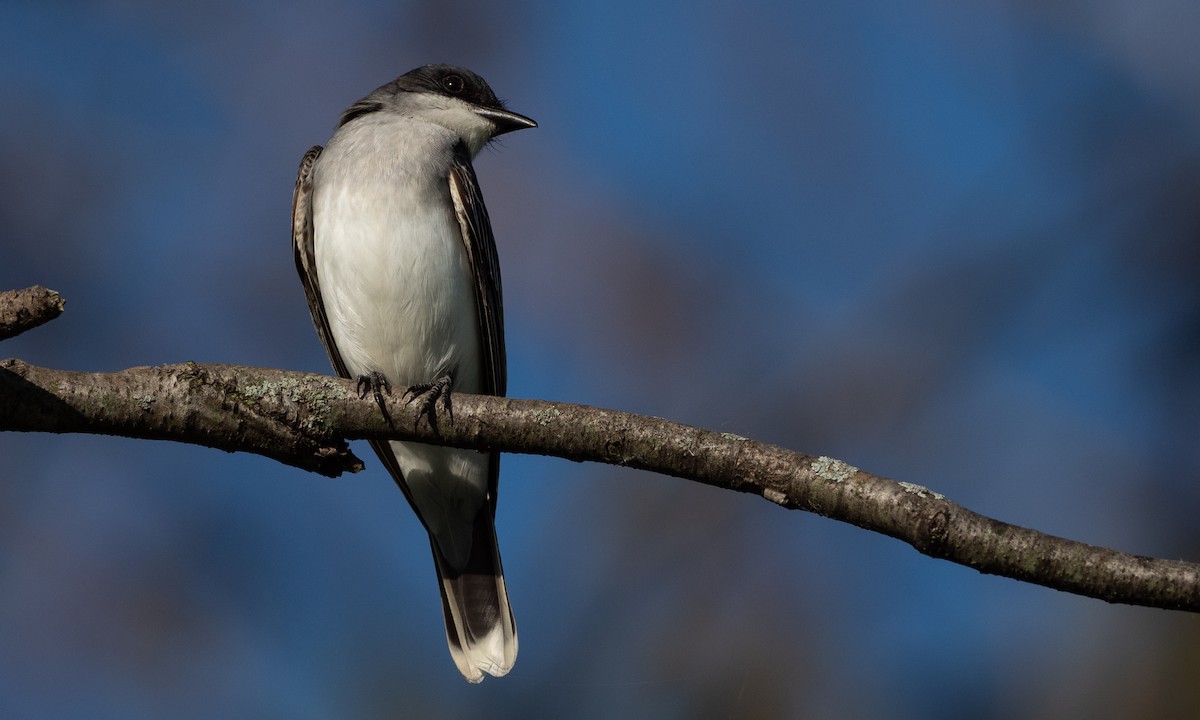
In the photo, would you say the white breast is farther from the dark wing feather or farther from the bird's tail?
the bird's tail

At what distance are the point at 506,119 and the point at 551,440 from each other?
12.7 feet

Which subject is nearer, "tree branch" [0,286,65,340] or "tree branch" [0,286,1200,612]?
"tree branch" [0,286,1200,612]

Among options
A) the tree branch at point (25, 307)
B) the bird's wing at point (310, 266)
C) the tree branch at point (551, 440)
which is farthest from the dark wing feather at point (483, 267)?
the tree branch at point (25, 307)

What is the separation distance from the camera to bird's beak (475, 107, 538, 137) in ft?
23.9

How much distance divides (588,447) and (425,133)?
10.8ft

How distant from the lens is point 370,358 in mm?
6234

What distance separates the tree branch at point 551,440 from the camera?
10.4 feet

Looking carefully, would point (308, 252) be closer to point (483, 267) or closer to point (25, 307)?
point (483, 267)

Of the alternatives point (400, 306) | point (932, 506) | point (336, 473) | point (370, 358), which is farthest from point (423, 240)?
point (932, 506)

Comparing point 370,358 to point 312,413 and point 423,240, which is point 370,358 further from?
point 312,413

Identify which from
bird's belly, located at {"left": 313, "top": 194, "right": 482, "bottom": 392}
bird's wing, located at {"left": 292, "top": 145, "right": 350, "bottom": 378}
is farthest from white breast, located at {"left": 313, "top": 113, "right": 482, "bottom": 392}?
bird's wing, located at {"left": 292, "top": 145, "right": 350, "bottom": 378}

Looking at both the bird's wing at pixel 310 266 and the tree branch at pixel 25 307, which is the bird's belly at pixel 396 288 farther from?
the tree branch at pixel 25 307

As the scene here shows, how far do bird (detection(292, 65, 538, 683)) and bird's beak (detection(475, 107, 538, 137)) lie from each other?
0.24 m

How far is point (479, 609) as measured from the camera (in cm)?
660
